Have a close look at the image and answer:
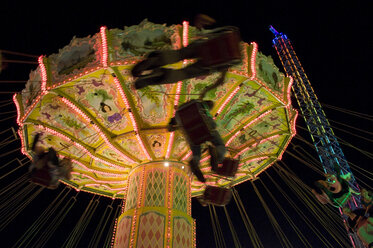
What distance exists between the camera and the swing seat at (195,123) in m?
4.67

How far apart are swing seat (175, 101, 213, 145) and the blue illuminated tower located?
6771 mm

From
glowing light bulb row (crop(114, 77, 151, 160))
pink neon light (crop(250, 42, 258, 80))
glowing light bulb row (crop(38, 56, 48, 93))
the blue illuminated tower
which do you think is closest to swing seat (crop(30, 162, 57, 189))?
glowing light bulb row (crop(38, 56, 48, 93))

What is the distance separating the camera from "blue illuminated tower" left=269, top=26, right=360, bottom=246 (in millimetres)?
11250

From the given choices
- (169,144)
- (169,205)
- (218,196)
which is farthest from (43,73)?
(218,196)

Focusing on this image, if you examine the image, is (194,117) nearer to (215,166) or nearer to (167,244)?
(215,166)

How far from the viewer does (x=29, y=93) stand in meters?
7.02

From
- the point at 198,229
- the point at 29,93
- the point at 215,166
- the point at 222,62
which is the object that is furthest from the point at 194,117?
the point at 198,229

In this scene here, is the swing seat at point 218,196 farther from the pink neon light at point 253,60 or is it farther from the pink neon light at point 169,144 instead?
the pink neon light at point 253,60

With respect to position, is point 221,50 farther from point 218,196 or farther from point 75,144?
point 75,144

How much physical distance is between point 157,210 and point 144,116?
8.47 ft

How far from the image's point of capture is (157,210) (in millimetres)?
7430

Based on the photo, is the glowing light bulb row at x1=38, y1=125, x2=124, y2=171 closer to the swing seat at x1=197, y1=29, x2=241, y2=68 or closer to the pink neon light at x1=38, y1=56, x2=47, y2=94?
the pink neon light at x1=38, y1=56, x2=47, y2=94

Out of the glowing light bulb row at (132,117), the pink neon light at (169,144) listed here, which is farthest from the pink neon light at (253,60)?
the glowing light bulb row at (132,117)

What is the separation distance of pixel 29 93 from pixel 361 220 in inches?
326
